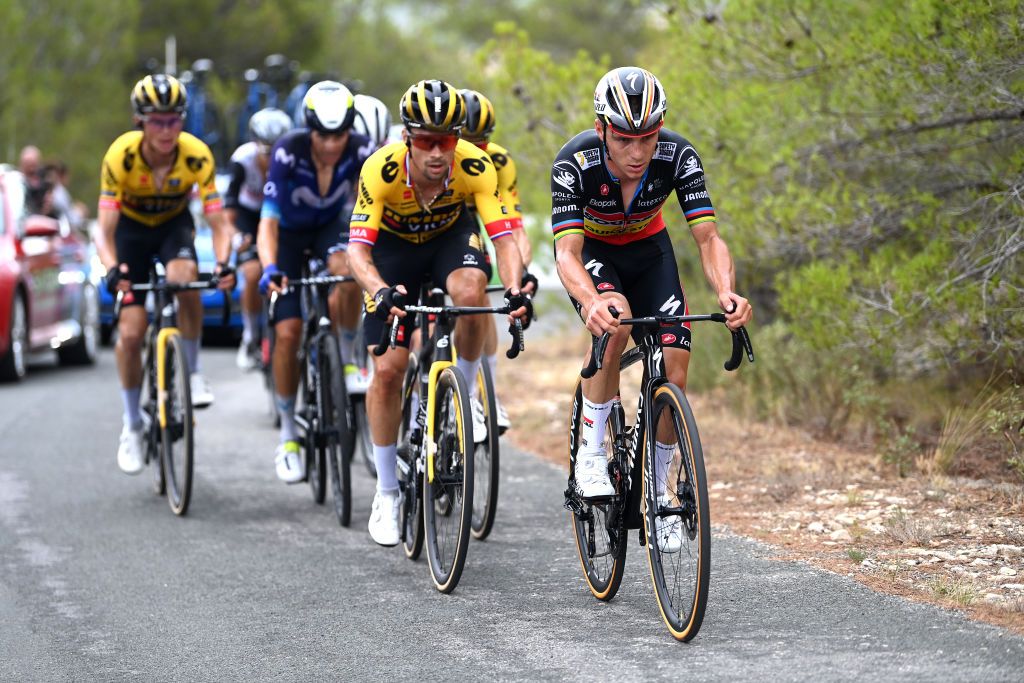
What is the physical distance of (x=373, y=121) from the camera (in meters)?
9.83

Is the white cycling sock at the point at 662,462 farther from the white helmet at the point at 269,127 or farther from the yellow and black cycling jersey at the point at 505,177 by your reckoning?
the white helmet at the point at 269,127

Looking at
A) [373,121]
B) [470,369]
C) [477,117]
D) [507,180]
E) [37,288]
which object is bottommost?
[470,369]

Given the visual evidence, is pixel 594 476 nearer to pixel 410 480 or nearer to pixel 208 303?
pixel 410 480

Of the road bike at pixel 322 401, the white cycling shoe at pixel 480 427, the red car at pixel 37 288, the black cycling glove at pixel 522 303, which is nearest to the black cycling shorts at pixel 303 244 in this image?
the road bike at pixel 322 401

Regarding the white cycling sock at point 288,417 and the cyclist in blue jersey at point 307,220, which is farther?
the white cycling sock at point 288,417

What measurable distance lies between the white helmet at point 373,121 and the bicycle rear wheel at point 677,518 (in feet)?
14.7

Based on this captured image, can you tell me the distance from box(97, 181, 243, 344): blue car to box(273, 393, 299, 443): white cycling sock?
7.14 meters

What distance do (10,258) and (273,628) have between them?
933cm

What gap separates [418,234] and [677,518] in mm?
2309

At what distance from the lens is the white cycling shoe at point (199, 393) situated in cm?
919

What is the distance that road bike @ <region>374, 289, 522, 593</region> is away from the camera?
21.3 ft

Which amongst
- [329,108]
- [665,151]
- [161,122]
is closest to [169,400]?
[161,122]

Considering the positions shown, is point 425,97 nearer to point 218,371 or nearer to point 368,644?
point 368,644

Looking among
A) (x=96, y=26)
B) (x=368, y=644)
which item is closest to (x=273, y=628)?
(x=368, y=644)
